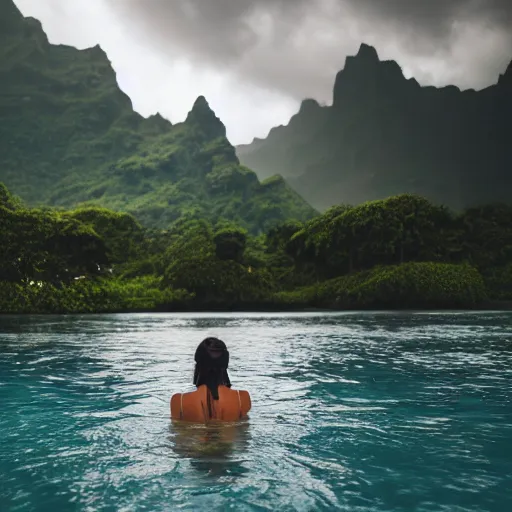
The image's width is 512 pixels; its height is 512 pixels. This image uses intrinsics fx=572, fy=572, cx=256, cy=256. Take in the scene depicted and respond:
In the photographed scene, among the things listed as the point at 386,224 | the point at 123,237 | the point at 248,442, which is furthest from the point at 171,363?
the point at 123,237

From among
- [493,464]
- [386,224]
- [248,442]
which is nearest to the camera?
[493,464]

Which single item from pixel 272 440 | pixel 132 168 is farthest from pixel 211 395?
pixel 132 168

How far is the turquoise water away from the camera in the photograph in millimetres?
5543

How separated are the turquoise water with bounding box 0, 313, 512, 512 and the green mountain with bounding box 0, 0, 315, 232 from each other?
399ft

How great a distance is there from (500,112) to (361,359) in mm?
173753

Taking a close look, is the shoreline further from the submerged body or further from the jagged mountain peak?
the jagged mountain peak

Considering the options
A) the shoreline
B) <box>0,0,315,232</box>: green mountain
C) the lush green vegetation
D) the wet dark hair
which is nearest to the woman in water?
the wet dark hair

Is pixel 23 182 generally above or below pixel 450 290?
above

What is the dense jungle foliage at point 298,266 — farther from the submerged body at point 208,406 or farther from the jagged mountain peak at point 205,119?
the jagged mountain peak at point 205,119

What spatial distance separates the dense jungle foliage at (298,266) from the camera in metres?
55.7

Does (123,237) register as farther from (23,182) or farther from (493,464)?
(23,182)

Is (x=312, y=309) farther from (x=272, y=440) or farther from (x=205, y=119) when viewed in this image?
(x=205, y=119)

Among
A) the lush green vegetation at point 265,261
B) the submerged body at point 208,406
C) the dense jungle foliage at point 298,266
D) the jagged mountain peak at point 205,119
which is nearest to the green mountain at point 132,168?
the jagged mountain peak at point 205,119

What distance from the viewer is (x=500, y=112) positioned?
559ft
